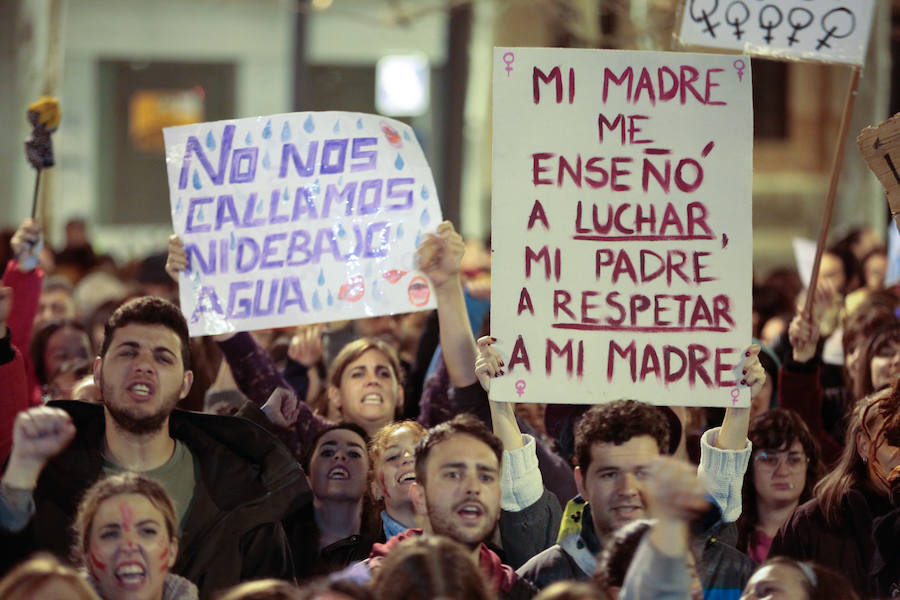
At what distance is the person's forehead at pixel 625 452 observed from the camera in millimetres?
4070

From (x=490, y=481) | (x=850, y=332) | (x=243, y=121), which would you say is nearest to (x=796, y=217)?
(x=850, y=332)

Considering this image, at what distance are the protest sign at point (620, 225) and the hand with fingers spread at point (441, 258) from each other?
449 millimetres

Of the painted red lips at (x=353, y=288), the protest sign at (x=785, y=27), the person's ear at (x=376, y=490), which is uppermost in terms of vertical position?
the protest sign at (x=785, y=27)

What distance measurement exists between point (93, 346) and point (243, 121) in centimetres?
232

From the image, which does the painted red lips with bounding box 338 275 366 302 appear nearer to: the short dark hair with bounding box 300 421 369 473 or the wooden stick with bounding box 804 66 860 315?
the short dark hair with bounding box 300 421 369 473

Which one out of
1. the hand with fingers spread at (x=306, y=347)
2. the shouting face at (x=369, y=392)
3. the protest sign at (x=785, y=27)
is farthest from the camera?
the hand with fingers spread at (x=306, y=347)

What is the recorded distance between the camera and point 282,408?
17.0ft

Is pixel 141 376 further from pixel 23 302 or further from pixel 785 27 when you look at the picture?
pixel 785 27

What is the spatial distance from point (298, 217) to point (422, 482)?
5.53 ft

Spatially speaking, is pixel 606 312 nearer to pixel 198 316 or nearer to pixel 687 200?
pixel 687 200

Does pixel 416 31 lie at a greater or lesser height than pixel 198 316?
greater

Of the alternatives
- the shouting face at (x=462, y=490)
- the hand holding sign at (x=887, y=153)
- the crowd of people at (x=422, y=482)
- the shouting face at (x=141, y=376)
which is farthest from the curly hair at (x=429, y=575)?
the hand holding sign at (x=887, y=153)

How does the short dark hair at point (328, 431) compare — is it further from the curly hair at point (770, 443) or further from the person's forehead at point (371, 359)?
the curly hair at point (770, 443)

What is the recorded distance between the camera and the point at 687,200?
449 cm
